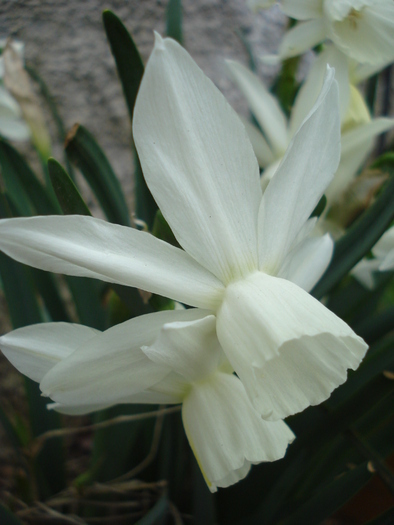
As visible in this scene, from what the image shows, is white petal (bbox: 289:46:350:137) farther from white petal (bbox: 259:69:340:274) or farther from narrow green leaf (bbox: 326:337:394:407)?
narrow green leaf (bbox: 326:337:394:407)

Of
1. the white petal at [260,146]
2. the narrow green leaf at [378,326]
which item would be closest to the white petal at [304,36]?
the white petal at [260,146]

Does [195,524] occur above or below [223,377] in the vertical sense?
below

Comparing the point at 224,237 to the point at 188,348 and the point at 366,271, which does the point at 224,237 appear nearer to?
the point at 188,348

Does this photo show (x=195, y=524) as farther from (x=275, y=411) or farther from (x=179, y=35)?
(x=179, y=35)

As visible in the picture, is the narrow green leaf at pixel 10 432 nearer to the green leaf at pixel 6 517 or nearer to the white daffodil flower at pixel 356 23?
the green leaf at pixel 6 517

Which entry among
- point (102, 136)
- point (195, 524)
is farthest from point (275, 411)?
point (102, 136)

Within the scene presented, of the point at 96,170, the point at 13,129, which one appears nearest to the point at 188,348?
the point at 96,170
